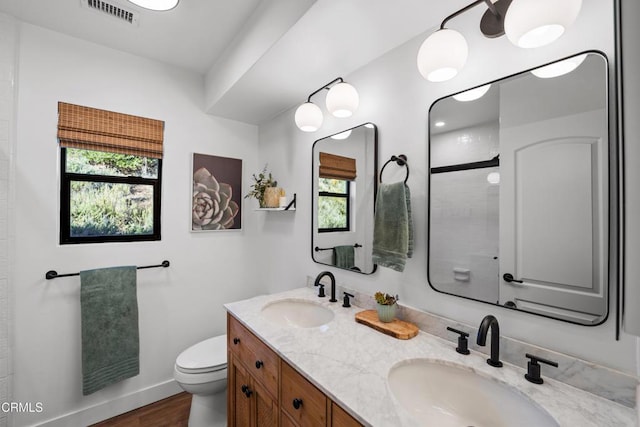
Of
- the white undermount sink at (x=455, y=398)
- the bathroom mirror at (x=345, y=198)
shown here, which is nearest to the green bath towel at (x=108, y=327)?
the bathroom mirror at (x=345, y=198)

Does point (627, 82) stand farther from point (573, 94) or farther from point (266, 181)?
point (266, 181)

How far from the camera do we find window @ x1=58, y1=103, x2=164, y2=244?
182 centimetres

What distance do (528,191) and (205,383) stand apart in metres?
1.94

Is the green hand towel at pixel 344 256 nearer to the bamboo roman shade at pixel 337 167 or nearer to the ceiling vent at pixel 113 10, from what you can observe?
the bamboo roman shade at pixel 337 167

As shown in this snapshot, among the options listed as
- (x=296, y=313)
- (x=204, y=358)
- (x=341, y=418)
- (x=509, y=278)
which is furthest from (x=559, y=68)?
(x=204, y=358)

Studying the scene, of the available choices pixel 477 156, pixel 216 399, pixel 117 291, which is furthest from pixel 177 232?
pixel 477 156

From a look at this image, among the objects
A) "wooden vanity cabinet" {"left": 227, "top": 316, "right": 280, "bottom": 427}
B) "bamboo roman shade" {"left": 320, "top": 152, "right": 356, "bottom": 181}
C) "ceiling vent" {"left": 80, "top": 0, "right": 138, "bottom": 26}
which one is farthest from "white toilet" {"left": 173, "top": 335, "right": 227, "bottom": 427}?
"ceiling vent" {"left": 80, "top": 0, "right": 138, "bottom": 26}

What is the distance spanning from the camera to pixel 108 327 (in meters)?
1.86

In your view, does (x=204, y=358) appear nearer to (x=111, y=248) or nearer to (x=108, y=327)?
(x=108, y=327)

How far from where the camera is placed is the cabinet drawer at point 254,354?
Result: 118 cm

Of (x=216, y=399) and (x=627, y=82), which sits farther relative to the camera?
(x=216, y=399)

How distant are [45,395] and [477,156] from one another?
273 centimetres

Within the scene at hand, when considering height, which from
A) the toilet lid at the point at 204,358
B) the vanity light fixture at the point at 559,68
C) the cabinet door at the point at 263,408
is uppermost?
the vanity light fixture at the point at 559,68

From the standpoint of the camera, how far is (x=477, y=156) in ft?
3.69
